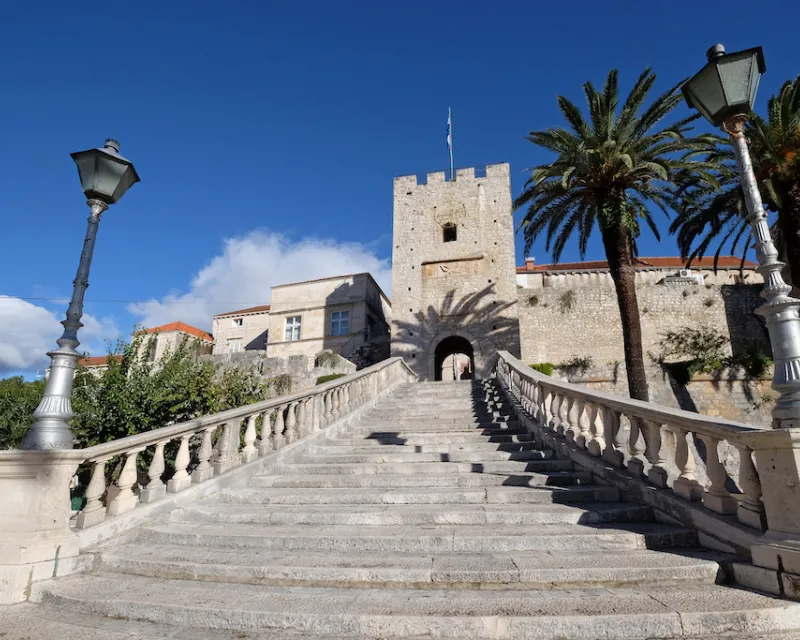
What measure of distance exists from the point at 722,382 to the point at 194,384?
60.5 feet

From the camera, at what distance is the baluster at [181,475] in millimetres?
4824

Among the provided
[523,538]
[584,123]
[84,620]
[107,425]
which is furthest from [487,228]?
[84,620]

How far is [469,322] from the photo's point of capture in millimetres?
22281

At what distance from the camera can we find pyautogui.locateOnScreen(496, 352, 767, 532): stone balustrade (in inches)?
128

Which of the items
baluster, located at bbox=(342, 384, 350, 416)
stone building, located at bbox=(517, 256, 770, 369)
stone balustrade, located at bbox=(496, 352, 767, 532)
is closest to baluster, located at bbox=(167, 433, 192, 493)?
baluster, located at bbox=(342, 384, 350, 416)

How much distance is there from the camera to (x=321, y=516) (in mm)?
4352

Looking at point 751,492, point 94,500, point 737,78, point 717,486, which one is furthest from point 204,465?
point 737,78

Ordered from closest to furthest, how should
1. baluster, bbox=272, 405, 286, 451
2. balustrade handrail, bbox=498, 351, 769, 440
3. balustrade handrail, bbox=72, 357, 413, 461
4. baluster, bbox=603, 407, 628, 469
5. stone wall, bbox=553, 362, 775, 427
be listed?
balustrade handrail, bbox=498, 351, 769, 440, balustrade handrail, bbox=72, 357, 413, 461, baluster, bbox=603, 407, 628, 469, baluster, bbox=272, 405, 286, 451, stone wall, bbox=553, 362, 775, 427

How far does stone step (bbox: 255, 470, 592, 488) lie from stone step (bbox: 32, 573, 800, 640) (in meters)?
2.09

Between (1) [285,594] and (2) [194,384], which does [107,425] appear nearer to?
(2) [194,384]

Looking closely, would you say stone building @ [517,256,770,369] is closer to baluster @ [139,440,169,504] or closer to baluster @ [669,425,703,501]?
baluster @ [669,425,703,501]

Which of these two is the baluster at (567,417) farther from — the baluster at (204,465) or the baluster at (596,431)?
the baluster at (204,465)

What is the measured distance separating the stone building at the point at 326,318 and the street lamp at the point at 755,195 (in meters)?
22.0

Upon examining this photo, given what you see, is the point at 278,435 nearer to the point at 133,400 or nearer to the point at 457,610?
the point at 133,400
